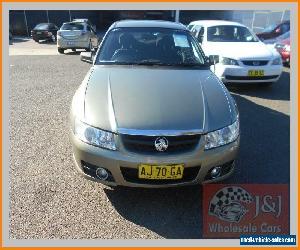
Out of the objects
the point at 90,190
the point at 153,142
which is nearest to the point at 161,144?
the point at 153,142

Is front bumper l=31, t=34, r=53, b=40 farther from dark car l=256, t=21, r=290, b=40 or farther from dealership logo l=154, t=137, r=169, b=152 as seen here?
dealership logo l=154, t=137, r=169, b=152

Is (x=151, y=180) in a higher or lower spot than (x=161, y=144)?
lower

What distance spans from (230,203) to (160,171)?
3.16 ft

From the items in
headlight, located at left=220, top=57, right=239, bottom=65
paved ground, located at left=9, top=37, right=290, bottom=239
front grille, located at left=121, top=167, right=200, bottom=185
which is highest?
headlight, located at left=220, top=57, right=239, bottom=65

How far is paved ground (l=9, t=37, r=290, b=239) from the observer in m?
2.84

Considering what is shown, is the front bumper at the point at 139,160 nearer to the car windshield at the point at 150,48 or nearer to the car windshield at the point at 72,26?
the car windshield at the point at 150,48

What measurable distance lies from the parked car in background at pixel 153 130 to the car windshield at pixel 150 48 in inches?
20.2

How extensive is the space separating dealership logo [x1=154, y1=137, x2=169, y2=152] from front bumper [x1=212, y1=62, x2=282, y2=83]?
468cm

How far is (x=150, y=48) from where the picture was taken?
4289 mm

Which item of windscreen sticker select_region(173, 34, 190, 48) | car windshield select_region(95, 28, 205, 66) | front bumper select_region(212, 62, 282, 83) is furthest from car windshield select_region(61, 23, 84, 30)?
windscreen sticker select_region(173, 34, 190, 48)

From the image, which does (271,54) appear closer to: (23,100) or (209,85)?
(209,85)

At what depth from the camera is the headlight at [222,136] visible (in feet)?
9.32

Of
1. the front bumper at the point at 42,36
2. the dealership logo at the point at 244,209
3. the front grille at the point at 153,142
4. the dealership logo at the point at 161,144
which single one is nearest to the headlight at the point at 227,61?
the dealership logo at the point at 244,209

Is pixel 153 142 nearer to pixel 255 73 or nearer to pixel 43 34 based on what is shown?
pixel 255 73
